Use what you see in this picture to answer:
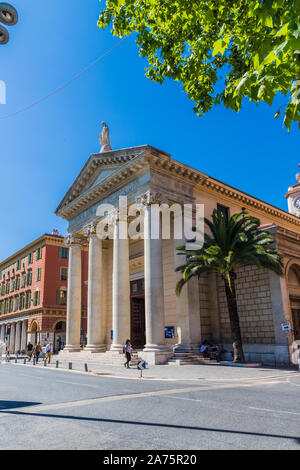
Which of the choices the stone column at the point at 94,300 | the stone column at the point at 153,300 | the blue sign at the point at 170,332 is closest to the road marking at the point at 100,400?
the stone column at the point at 153,300

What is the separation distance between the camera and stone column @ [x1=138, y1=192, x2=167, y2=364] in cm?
2044

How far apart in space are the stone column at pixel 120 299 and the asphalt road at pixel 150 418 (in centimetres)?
1180

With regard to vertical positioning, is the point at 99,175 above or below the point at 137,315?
above

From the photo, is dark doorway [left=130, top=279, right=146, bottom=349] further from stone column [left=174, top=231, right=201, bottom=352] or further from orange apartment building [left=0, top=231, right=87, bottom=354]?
orange apartment building [left=0, top=231, right=87, bottom=354]

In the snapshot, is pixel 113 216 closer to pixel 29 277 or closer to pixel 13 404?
pixel 13 404

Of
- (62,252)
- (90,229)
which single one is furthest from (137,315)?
(62,252)

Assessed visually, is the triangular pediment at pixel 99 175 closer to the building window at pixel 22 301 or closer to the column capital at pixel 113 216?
the column capital at pixel 113 216

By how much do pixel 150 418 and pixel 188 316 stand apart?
16136 mm

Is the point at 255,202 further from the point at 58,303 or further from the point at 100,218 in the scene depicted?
the point at 58,303

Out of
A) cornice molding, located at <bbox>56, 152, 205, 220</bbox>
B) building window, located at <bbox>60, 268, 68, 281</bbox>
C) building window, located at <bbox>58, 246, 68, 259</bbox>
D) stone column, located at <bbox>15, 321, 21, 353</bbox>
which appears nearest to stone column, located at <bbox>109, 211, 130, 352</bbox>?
cornice molding, located at <bbox>56, 152, 205, 220</bbox>

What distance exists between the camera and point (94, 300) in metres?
27.5

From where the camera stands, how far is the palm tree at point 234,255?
744 inches

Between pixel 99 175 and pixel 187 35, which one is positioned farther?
pixel 99 175

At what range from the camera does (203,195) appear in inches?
1058
